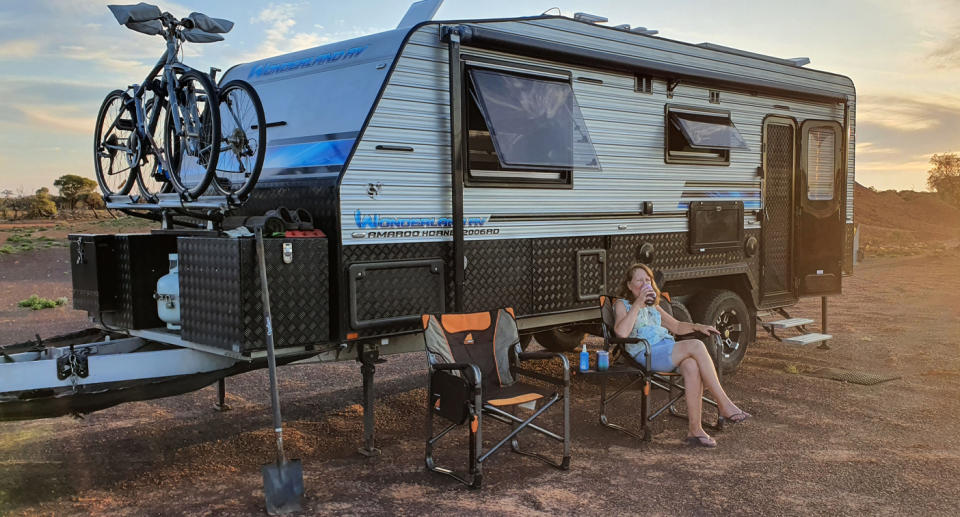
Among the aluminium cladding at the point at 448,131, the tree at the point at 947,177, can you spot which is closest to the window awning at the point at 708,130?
the aluminium cladding at the point at 448,131

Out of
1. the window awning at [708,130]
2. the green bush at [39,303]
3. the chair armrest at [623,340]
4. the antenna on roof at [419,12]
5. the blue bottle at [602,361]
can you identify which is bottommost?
the green bush at [39,303]

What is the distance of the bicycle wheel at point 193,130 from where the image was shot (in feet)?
15.4

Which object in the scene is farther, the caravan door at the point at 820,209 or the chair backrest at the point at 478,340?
the caravan door at the point at 820,209

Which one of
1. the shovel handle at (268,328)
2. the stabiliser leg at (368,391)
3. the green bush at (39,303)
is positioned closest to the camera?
the shovel handle at (268,328)

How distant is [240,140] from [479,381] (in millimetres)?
2115

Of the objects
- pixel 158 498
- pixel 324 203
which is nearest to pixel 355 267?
pixel 324 203

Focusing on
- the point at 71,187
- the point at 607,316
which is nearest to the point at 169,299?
the point at 607,316

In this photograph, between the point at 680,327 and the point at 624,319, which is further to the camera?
the point at 680,327

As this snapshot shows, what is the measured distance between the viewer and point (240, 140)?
16.3ft

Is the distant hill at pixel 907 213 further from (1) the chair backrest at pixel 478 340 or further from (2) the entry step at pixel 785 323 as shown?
(1) the chair backrest at pixel 478 340

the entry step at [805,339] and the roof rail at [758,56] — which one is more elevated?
the roof rail at [758,56]

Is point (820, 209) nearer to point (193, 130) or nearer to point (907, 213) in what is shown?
point (193, 130)

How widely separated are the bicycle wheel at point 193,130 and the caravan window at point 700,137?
374 cm

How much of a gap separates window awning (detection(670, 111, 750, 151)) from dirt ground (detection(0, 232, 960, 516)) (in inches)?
83.4
